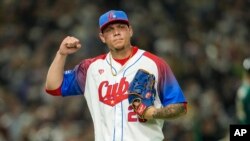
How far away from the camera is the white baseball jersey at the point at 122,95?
628cm

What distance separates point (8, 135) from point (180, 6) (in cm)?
544

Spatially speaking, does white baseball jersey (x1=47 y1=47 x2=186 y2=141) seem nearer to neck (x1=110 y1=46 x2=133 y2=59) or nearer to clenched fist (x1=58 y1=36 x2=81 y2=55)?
neck (x1=110 y1=46 x2=133 y2=59)

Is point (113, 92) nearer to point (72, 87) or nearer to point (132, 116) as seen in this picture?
point (132, 116)

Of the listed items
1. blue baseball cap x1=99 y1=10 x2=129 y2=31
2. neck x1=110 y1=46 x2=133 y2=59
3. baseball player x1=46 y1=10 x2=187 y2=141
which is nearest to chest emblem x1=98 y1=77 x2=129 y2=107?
baseball player x1=46 y1=10 x2=187 y2=141

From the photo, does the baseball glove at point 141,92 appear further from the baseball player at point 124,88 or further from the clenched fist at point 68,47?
the clenched fist at point 68,47

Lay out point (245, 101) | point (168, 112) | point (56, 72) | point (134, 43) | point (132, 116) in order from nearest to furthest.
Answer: point (168, 112) → point (132, 116) → point (56, 72) → point (245, 101) → point (134, 43)

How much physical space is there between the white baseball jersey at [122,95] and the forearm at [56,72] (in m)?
0.18

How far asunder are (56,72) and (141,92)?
0.72 metres

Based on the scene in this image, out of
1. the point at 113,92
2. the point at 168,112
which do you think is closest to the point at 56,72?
the point at 113,92

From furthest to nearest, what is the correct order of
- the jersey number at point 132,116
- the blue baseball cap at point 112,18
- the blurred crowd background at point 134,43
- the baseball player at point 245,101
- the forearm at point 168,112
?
the blurred crowd background at point 134,43
the baseball player at point 245,101
the blue baseball cap at point 112,18
the jersey number at point 132,116
the forearm at point 168,112

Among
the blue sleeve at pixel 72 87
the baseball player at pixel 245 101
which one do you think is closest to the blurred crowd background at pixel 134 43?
the baseball player at pixel 245 101

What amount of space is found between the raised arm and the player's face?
26 cm

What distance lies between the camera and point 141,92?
6.20 m

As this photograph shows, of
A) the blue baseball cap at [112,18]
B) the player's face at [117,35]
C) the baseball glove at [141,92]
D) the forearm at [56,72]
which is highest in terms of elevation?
the blue baseball cap at [112,18]
